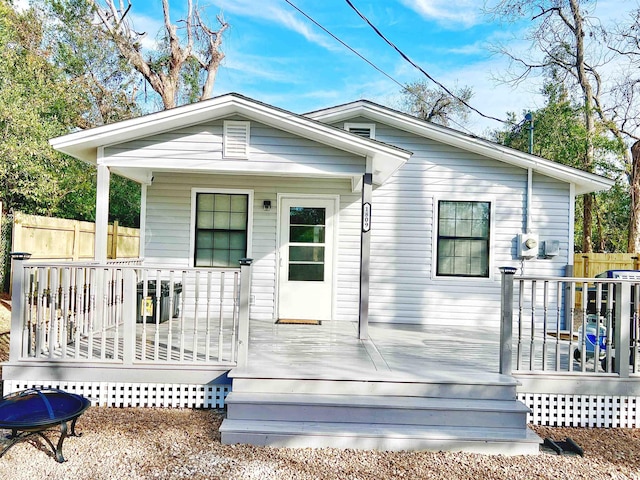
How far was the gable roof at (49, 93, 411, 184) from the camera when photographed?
4965 millimetres

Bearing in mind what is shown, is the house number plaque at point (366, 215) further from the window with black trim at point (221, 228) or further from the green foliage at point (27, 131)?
the green foliage at point (27, 131)

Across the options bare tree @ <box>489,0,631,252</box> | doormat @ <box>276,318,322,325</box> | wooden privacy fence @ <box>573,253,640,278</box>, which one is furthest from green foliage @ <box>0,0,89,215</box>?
bare tree @ <box>489,0,631,252</box>

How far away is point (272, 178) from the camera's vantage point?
6922 mm

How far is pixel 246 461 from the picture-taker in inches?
125

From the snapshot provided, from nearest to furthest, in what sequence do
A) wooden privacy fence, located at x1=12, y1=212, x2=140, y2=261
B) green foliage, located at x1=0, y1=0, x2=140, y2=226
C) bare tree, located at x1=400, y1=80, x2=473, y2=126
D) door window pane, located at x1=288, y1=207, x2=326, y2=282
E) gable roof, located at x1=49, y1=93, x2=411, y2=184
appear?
1. gable roof, located at x1=49, y1=93, x2=411, y2=184
2. door window pane, located at x1=288, y1=207, x2=326, y2=282
3. wooden privacy fence, located at x1=12, y1=212, x2=140, y2=261
4. green foliage, located at x1=0, y1=0, x2=140, y2=226
5. bare tree, located at x1=400, y1=80, x2=473, y2=126

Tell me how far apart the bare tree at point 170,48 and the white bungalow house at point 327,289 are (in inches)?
467

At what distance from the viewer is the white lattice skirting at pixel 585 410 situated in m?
4.16

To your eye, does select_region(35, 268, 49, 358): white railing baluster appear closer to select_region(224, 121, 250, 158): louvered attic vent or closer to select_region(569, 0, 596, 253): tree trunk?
select_region(224, 121, 250, 158): louvered attic vent

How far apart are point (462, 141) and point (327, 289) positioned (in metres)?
3.05

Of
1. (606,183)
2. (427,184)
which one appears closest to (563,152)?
(606,183)

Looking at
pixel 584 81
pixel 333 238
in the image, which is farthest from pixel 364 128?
pixel 584 81

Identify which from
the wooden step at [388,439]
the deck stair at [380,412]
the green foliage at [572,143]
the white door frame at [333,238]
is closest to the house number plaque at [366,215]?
A: the white door frame at [333,238]

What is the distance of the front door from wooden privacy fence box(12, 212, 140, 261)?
177 inches

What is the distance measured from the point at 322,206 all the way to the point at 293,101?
53.5 ft
